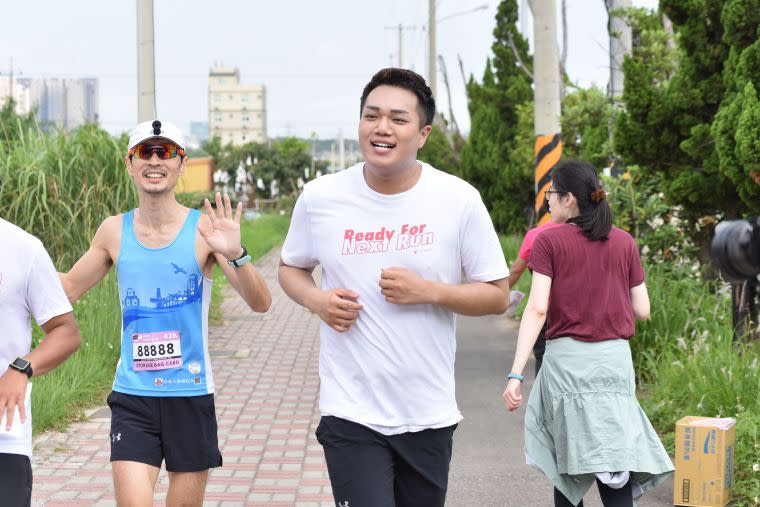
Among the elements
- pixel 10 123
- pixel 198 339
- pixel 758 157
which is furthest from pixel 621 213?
pixel 198 339

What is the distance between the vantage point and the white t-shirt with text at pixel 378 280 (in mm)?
3777

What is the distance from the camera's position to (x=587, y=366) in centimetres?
506

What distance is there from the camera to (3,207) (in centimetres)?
1236

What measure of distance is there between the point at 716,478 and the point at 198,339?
109 inches

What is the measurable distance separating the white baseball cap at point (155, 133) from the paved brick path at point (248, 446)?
249 cm

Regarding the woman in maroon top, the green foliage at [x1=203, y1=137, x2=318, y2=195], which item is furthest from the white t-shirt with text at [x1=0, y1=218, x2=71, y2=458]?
the green foliage at [x1=203, y1=137, x2=318, y2=195]

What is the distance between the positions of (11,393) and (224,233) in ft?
3.52

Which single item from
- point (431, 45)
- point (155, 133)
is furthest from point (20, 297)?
point (431, 45)

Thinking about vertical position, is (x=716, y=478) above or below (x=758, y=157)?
below

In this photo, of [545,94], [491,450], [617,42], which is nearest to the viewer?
[491,450]

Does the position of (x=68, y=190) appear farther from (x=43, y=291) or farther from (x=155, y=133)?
(x=43, y=291)

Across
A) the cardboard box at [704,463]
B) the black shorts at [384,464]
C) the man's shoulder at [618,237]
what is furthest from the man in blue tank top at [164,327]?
the cardboard box at [704,463]

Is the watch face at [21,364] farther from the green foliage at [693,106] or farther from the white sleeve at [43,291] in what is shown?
the green foliage at [693,106]

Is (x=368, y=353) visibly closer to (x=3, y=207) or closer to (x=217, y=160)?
(x=3, y=207)
